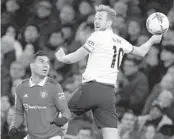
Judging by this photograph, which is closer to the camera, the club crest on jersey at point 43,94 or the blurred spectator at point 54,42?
the club crest on jersey at point 43,94

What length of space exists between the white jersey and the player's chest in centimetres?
47

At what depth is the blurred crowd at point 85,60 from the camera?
415 inches

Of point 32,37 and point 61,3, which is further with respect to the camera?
point 61,3

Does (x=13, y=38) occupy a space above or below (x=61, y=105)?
above

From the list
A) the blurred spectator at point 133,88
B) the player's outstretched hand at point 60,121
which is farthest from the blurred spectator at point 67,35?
the player's outstretched hand at point 60,121

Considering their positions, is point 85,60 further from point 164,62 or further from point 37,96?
point 37,96

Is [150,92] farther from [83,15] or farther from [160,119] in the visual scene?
[83,15]

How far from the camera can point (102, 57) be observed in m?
8.27

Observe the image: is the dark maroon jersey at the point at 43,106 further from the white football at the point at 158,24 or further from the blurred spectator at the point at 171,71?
the blurred spectator at the point at 171,71

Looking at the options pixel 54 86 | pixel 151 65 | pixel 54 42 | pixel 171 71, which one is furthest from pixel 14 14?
pixel 54 86

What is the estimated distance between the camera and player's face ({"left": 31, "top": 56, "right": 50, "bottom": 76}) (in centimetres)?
824

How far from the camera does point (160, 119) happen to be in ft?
34.6

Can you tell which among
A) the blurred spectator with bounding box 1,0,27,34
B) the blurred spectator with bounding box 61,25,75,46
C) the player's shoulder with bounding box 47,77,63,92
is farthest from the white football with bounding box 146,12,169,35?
the blurred spectator with bounding box 1,0,27,34

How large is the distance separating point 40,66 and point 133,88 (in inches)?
125
